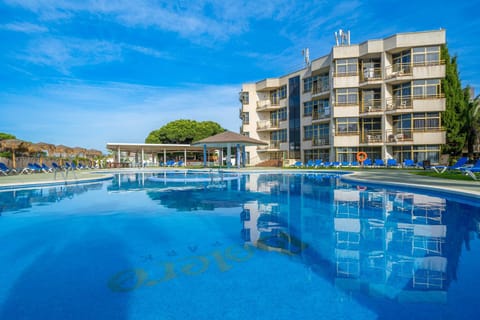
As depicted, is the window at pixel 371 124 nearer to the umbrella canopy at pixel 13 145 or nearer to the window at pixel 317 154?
the window at pixel 317 154

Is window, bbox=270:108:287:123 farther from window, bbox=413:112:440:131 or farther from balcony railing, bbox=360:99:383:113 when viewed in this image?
window, bbox=413:112:440:131

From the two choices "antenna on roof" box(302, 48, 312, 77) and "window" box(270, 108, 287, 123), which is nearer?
"antenna on roof" box(302, 48, 312, 77)

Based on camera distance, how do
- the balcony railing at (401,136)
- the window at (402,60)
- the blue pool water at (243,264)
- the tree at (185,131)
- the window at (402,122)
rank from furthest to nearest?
the tree at (185,131) < the window at (402,122) < the window at (402,60) < the balcony railing at (401,136) < the blue pool water at (243,264)

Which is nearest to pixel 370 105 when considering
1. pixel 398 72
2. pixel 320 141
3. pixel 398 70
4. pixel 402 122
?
pixel 402 122

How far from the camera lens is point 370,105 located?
24.3 metres

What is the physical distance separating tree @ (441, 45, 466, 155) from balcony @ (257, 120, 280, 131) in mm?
16765

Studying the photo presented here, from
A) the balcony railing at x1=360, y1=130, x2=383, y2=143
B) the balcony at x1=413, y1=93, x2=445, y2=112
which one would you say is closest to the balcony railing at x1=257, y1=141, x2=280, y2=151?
the balcony railing at x1=360, y1=130, x2=383, y2=143

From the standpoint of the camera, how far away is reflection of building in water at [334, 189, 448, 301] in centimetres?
285

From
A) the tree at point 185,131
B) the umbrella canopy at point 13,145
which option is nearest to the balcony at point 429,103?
the umbrella canopy at point 13,145

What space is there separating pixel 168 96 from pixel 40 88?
12.3m

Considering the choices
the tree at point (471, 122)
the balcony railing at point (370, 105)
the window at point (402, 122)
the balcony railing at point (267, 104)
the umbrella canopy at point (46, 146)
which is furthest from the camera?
the balcony railing at point (267, 104)

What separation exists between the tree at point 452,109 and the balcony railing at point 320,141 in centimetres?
947

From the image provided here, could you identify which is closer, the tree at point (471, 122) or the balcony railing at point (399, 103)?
the balcony railing at point (399, 103)

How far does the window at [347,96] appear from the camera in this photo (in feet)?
79.9
